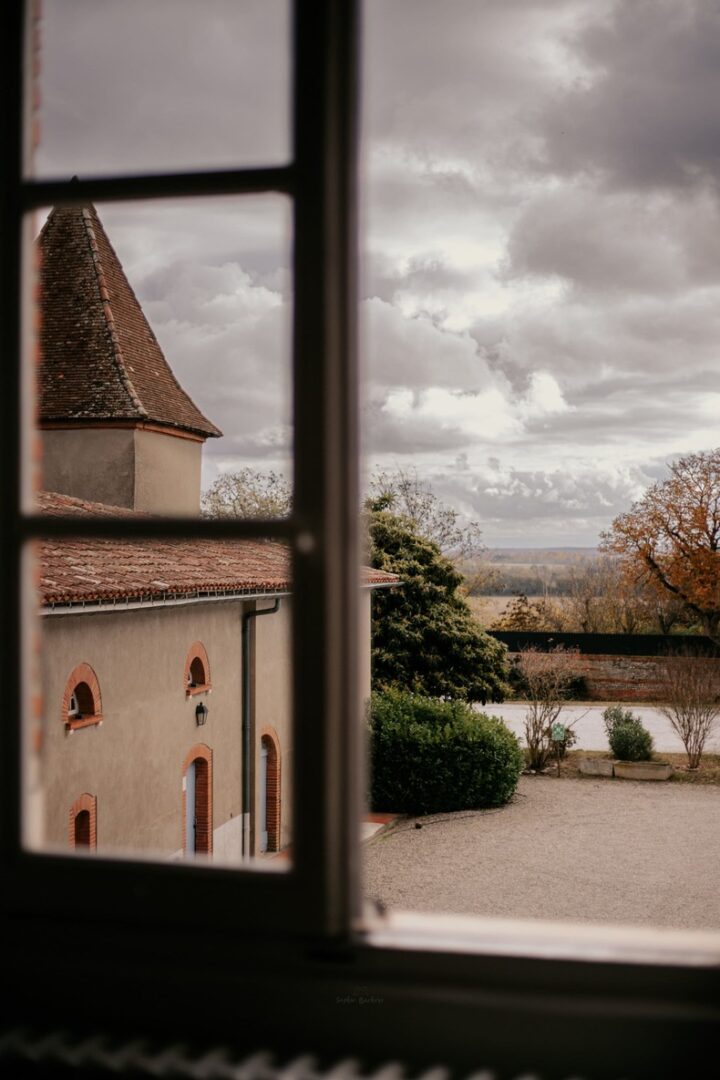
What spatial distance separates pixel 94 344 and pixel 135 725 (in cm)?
938

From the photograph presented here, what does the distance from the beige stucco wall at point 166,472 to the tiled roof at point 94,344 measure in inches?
11.5

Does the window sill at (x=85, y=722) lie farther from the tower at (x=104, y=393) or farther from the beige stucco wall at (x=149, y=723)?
the tower at (x=104, y=393)

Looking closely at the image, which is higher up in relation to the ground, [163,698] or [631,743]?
[163,698]

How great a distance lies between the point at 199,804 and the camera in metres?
11.8

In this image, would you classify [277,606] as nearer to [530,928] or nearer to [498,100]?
[530,928]

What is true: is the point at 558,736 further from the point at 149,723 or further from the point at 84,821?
the point at 84,821

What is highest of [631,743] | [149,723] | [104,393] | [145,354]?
[145,354]

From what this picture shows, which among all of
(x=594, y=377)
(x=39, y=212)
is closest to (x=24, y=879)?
(x=39, y=212)

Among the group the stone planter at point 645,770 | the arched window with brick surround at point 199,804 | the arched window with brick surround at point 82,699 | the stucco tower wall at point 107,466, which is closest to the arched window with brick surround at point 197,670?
the arched window with brick surround at point 199,804

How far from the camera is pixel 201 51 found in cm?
239

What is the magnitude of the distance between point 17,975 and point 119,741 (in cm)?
851

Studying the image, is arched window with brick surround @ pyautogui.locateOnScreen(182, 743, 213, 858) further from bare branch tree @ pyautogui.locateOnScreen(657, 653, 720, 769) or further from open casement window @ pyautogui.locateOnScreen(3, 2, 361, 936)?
open casement window @ pyautogui.locateOnScreen(3, 2, 361, 936)

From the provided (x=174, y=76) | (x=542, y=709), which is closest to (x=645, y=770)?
(x=542, y=709)

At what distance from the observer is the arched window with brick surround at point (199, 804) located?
→ 1167 centimetres
